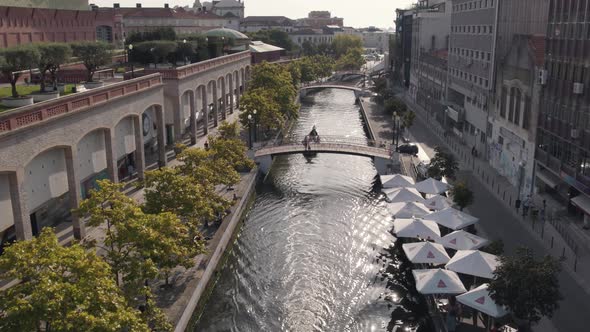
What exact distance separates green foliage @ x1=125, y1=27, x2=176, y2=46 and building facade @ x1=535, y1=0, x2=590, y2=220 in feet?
195

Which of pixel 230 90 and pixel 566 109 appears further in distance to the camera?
pixel 230 90

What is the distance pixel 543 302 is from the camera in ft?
81.3

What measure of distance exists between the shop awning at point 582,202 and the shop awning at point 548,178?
9.71 feet

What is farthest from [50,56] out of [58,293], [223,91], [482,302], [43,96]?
[223,91]

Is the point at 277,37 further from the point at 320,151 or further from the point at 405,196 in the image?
the point at 405,196

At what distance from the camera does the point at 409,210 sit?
41.4 meters

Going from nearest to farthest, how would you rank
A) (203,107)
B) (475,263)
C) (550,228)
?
(475,263) → (550,228) → (203,107)

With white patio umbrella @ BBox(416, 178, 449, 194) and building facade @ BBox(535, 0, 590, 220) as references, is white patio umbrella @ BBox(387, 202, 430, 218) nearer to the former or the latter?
white patio umbrella @ BBox(416, 178, 449, 194)

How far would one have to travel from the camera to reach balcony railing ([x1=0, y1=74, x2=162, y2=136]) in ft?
97.9

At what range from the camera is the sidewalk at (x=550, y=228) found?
34.1m

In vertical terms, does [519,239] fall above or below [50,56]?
below

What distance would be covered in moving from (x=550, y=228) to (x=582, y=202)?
2897mm

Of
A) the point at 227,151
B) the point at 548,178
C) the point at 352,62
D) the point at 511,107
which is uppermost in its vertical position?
the point at 511,107

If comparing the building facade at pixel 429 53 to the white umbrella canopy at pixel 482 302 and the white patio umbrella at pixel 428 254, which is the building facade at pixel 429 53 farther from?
the white umbrella canopy at pixel 482 302
